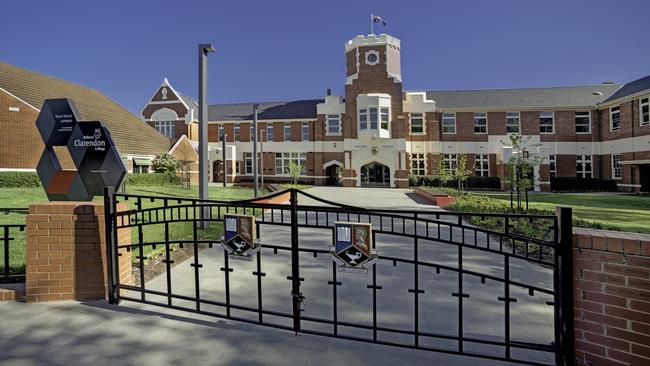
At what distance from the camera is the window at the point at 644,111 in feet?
81.3

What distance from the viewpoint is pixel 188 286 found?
16.8 ft

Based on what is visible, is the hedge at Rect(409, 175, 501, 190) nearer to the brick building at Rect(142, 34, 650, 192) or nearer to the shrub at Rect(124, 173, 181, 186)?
the brick building at Rect(142, 34, 650, 192)

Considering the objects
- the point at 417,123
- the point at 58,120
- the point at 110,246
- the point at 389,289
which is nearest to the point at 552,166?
the point at 417,123

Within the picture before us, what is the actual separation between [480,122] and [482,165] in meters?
4.05

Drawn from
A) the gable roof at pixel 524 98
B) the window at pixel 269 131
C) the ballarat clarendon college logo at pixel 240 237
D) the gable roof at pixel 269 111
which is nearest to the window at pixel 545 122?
the gable roof at pixel 524 98

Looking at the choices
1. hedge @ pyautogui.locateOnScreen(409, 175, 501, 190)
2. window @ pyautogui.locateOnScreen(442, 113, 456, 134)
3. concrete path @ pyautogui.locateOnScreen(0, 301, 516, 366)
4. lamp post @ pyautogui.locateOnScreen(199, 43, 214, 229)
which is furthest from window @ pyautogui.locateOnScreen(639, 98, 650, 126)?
concrete path @ pyautogui.locateOnScreen(0, 301, 516, 366)

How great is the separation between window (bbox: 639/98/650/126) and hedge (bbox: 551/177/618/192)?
5407 mm

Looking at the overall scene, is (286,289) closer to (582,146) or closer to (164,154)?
(164,154)

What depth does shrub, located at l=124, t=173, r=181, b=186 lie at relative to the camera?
23234mm

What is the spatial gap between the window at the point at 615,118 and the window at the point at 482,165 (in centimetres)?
978

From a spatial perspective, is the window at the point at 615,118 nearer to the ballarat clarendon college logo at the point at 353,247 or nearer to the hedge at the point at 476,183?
the hedge at the point at 476,183

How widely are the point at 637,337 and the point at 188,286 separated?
5045 mm

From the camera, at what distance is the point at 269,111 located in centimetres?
3847

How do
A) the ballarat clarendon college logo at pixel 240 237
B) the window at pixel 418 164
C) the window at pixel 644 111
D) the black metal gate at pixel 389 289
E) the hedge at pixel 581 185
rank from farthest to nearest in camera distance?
the window at pixel 418 164, the hedge at pixel 581 185, the window at pixel 644 111, the ballarat clarendon college logo at pixel 240 237, the black metal gate at pixel 389 289
